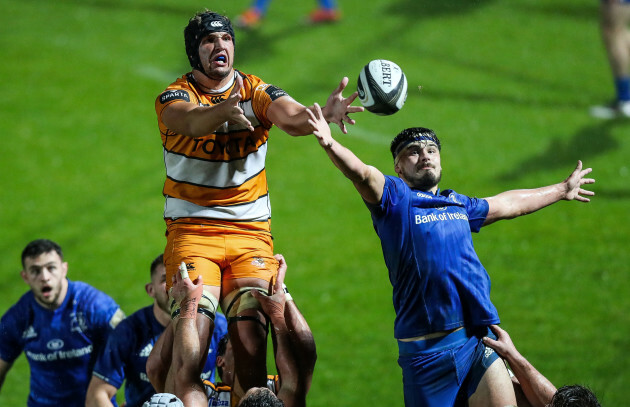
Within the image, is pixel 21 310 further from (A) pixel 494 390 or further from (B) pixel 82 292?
(A) pixel 494 390

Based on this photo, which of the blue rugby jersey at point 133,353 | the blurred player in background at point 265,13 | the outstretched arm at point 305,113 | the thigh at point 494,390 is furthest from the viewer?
the blurred player in background at point 265,13

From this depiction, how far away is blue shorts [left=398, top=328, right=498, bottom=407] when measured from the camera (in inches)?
244

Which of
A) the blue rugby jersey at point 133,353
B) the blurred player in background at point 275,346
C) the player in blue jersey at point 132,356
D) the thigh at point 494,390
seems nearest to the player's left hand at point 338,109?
the blurred player in background at point 275,346

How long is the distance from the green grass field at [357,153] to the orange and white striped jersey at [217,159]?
6572 mm

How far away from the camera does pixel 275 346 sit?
21.2 ft

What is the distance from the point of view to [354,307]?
14.1 metres

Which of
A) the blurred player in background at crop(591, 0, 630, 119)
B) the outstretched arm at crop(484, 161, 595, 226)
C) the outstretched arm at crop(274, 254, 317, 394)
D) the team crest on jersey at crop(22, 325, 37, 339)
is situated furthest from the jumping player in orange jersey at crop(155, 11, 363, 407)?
the blurred player in background at crop(591, 0, 630, 119)

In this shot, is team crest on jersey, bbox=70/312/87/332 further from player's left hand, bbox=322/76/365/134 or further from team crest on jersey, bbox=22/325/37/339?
player's left hand, bbox=322/76/365/134

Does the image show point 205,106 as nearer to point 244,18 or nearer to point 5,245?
point 5,245

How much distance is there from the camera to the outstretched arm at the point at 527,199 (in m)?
6.78

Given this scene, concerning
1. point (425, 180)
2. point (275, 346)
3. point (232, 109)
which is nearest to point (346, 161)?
point (232, 109)

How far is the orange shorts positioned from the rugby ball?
1.25 meters

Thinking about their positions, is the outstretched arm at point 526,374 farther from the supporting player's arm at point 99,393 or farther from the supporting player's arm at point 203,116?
the supporting player's arm at point 99,393

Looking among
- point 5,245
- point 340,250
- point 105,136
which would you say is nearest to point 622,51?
point 340,250
